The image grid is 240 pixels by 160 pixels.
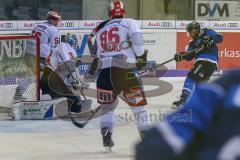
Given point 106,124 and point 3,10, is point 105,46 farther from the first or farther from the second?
point 3,10

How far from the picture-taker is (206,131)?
112cm

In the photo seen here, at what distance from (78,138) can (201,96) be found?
21.8 feet

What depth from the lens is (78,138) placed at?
7.75 meters

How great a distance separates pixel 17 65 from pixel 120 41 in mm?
3347

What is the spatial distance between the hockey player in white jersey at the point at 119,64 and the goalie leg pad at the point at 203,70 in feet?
9.67

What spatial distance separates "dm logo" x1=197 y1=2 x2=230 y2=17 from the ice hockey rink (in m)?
10.0

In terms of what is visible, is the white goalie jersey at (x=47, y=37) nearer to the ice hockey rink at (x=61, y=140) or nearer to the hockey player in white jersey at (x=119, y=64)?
the ice hockey rink at (x=61, y=140)

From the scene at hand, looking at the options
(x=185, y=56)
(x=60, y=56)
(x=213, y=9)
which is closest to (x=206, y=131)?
(x=60, y=56)

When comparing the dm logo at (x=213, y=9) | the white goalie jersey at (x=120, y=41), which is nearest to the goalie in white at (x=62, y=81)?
the white goalie jersey at (x=120, y=41)

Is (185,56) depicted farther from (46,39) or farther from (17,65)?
(17,65)

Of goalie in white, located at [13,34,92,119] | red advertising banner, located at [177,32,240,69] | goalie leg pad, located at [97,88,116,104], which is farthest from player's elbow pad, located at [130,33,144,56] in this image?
red advertising banner, located at [177,32,240,69]

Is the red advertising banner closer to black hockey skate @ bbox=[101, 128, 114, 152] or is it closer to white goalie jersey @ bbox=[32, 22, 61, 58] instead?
white goalie jersey @ bbox=[32, 22, 61, 58]

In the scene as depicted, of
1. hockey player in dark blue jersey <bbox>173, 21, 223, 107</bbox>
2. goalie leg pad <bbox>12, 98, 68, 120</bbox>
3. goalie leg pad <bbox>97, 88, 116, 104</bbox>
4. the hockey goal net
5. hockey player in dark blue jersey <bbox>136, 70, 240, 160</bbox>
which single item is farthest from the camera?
hockey player in dark blue jersey <bbox>173, 21, 223, 107</bbox>

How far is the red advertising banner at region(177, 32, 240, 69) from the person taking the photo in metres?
14.6
